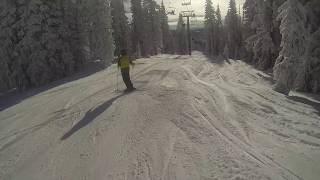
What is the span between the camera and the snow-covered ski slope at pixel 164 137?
10961mm

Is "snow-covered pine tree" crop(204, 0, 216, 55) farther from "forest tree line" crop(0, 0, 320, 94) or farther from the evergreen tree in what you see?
the evergreen tree

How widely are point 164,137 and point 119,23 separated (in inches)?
2720

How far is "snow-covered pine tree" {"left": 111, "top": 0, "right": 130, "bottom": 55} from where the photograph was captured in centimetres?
7881

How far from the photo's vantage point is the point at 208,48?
137 meters

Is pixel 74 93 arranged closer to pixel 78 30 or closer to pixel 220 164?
pixel 220 164

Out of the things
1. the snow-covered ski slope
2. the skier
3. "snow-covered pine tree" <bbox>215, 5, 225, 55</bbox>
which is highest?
the skier

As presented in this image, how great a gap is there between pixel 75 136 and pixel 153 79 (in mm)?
9450

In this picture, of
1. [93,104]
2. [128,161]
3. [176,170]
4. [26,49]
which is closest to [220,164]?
[176,170]

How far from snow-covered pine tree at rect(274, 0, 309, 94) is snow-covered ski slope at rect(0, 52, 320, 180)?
430 cm

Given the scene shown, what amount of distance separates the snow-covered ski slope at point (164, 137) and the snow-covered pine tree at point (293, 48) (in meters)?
4.30

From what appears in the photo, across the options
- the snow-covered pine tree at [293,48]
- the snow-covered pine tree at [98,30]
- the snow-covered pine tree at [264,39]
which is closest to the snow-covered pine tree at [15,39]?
the snow-covered pine tree at [98,30]

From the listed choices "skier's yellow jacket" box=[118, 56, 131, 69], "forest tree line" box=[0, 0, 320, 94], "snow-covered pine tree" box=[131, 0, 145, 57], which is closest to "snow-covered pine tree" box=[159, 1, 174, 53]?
"snow-covered pine tree" box=[131, 0, 145, 57]

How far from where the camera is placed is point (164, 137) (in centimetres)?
1295

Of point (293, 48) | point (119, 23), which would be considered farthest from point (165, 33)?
point (293, 48)
